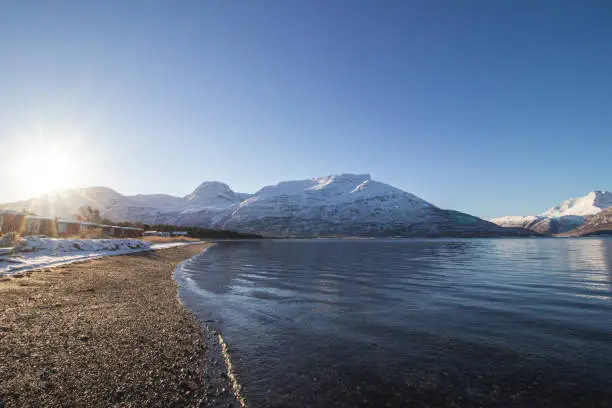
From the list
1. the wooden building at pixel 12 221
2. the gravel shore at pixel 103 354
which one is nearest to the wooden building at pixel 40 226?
the wooden building at pixel 12 221

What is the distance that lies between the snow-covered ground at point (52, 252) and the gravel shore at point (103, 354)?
472 inches

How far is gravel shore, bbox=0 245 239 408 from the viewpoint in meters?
7.17

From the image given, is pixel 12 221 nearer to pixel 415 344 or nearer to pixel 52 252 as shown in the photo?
pixel 52 252

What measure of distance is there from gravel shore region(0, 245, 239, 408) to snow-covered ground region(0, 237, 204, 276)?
1199 cm

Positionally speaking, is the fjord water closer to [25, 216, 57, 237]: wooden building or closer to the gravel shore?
the gravel shore

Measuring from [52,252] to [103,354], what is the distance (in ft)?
126

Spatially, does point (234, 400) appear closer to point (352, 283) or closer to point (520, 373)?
point (520, 373)

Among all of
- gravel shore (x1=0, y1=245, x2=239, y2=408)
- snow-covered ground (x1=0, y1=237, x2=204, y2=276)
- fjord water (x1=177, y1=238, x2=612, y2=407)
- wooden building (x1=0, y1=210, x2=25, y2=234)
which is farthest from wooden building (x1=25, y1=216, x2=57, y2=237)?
fjord water (x1=177, y1=238, x2=612, y2=407)

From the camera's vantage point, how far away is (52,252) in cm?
3825

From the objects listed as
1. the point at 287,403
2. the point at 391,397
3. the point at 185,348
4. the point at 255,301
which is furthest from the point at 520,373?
A: the point at 255,301

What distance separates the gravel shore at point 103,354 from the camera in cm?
717

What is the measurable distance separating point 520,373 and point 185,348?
10413 mm

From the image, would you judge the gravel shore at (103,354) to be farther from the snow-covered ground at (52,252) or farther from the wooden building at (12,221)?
the wooden building at (12,221)

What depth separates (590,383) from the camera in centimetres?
851
